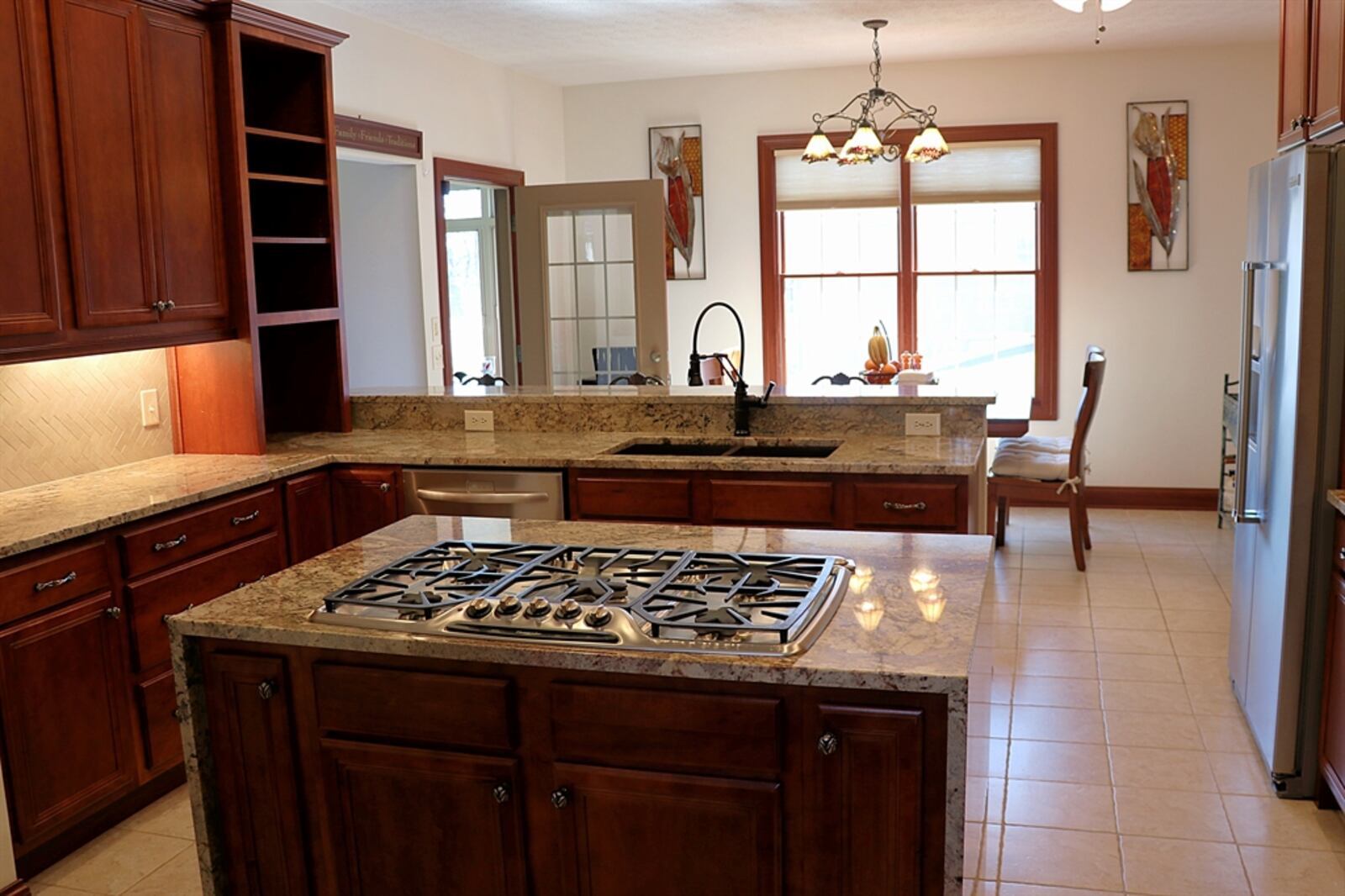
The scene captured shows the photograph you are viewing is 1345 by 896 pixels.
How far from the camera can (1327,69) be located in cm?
320

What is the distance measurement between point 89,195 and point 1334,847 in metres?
3.84

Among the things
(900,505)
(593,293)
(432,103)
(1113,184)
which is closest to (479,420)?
(900,505)

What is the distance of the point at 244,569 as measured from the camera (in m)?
3.75

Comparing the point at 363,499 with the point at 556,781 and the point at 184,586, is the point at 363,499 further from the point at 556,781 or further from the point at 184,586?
the point at 556,781

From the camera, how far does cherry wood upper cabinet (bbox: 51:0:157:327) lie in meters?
3.39

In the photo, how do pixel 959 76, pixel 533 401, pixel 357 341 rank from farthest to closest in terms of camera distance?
pixel 959 76
pixel 357 341
pixel 533 401

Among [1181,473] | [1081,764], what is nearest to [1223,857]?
[1081,764]

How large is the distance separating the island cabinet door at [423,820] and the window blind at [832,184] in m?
5.84

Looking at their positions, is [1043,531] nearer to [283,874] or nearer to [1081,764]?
[1081,764]

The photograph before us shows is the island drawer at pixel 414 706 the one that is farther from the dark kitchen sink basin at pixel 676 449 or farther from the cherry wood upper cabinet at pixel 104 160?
the dark kitchen sink basin at pixel 676 449

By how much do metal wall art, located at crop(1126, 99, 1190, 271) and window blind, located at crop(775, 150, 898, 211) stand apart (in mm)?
1367

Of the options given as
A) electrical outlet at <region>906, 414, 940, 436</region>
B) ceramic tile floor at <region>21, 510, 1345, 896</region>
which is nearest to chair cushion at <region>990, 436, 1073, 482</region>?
ceramic tile floor at <region>21, 510, 1345, 896</region>

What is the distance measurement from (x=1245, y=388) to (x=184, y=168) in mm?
3399

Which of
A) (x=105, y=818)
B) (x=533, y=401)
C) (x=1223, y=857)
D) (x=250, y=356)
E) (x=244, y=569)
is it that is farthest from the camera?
(x=533, y=401)
